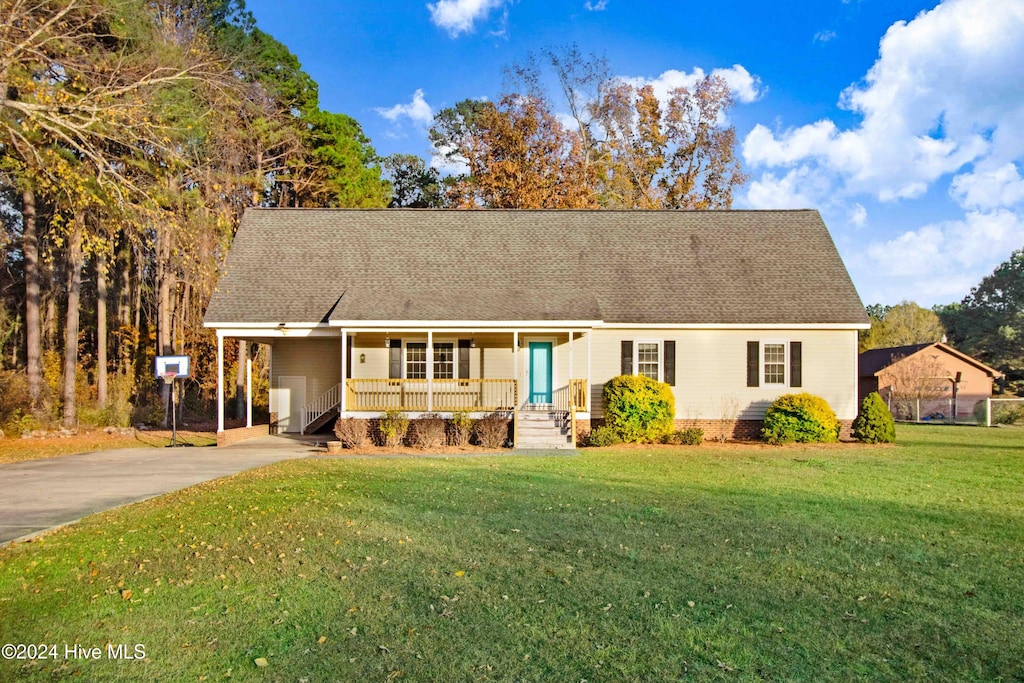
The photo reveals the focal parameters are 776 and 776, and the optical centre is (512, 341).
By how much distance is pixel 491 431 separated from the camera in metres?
19.0

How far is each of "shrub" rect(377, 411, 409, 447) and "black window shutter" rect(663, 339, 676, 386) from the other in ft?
24.1

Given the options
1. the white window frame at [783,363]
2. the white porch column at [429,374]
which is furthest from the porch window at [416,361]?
the white window frame at [783,363]

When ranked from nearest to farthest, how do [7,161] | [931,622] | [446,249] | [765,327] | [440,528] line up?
[931,622] < [440,528] < [7,161] < [765,327] < [446,249]

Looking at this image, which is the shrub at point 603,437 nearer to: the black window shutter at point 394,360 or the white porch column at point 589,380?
the white porch column at point 589,380

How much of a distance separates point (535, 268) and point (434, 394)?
4.90 metres

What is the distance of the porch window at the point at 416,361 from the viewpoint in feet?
71.4

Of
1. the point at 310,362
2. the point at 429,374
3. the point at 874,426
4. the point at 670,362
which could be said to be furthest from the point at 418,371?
the point at 874,426

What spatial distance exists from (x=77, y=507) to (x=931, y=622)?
9.85 m

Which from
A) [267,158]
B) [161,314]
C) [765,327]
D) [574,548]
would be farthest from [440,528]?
[267,158]

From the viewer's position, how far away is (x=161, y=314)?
27422 millimetres

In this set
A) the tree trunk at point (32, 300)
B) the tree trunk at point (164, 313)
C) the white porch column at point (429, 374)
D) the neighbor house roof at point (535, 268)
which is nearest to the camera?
the white porch column at point (429, 374)

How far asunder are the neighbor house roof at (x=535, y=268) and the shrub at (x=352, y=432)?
2.58m

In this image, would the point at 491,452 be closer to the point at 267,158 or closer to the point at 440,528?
the point at 440,528

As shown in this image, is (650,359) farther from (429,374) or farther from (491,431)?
(429,374)
